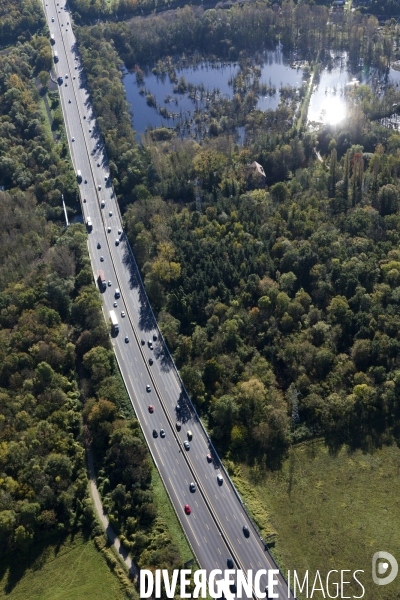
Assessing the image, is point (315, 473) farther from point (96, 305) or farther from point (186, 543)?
point (96, 305)

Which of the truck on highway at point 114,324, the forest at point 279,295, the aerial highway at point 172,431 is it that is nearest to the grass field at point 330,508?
the forest at point 279,295

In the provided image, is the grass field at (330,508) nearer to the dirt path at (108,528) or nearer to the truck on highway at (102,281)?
the dirt path at (108,528)

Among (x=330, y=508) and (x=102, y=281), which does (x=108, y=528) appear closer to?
(x=330, y=508)

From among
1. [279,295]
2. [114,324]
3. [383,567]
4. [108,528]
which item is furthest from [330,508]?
[114,324]

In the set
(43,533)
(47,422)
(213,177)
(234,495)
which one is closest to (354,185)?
(213,177)

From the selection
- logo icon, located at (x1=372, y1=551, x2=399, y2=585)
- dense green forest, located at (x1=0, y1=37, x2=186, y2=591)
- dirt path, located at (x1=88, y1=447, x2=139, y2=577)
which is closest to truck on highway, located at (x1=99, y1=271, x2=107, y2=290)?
dense green forest, located at (x1=0, y1=37, x2=186, y2=591)

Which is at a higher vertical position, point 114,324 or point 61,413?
point 114,324

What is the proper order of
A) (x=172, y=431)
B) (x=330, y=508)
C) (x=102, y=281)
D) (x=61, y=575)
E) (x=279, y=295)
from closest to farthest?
(x=61, y=575), (x=330, y=508), (x=172, y=431), (x=279, y=295), (x=102, y=281)
